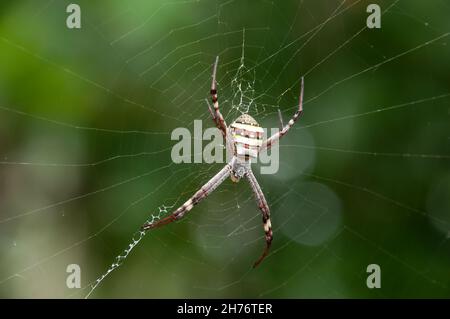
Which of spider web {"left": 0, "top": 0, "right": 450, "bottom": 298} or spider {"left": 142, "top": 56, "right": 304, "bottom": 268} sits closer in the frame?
spider {"left": 142, "top": 56, "right": 304, "bottom": 268}

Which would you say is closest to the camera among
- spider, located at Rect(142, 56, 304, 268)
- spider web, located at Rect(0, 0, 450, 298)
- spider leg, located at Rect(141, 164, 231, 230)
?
spider, located at Rect(142, 56, 304, 268)

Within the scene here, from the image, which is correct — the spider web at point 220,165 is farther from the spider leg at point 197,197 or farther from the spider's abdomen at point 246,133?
the spider's abdomen at point 246,133

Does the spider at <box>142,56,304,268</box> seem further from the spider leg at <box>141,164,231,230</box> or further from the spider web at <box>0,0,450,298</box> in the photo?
the spider web at <box>0,0,450,298</box>

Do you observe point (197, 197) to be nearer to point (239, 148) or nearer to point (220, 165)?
point (239, 148)

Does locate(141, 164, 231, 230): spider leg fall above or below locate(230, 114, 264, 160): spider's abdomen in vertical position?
below

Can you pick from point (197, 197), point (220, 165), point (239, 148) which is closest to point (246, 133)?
point (239, 148)

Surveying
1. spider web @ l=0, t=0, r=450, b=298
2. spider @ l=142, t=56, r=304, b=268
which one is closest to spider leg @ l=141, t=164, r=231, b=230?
spider @ l=142, t=56, r=304, b=268

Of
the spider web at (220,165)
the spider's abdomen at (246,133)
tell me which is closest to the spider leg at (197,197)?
the spider web at (220,165)
